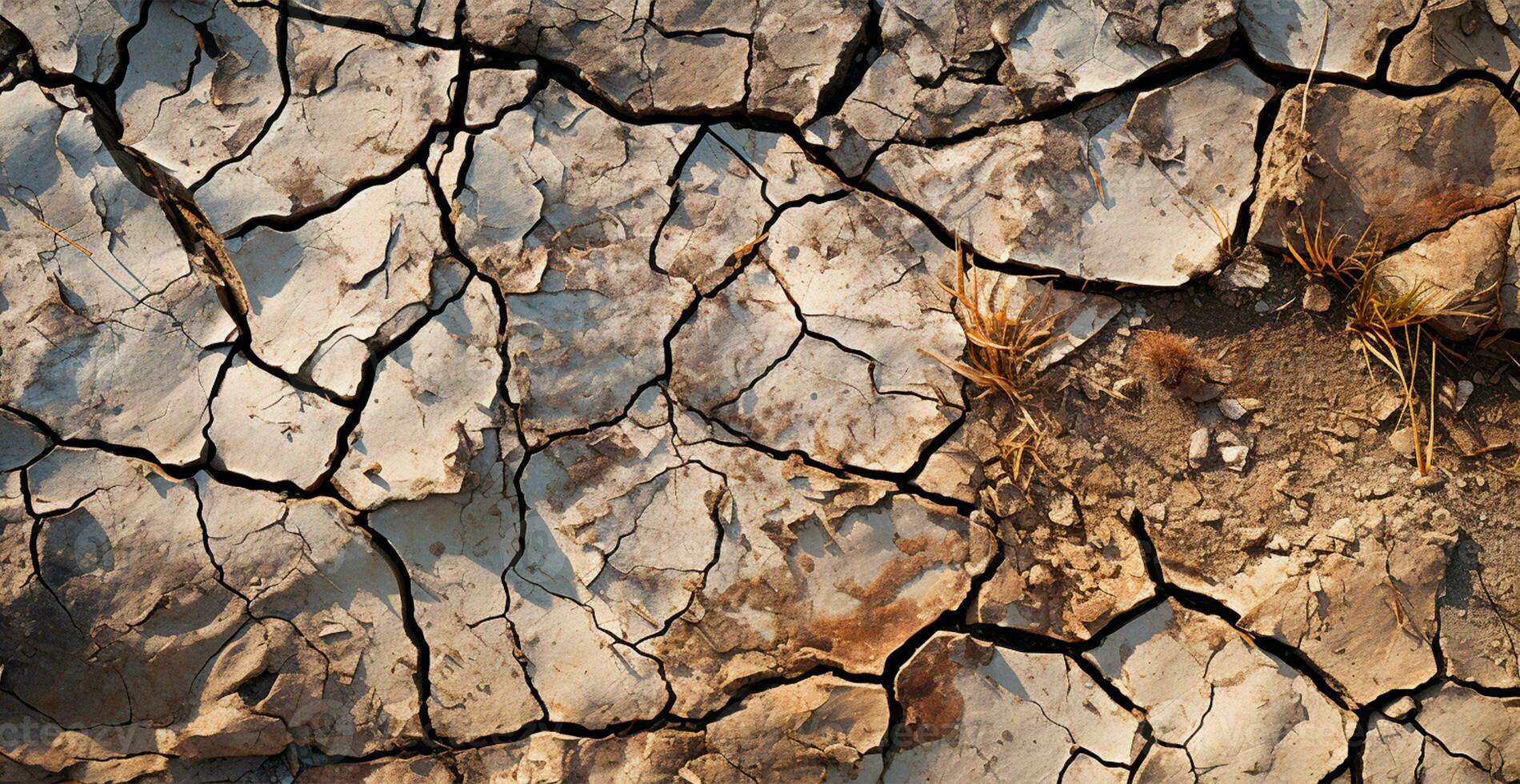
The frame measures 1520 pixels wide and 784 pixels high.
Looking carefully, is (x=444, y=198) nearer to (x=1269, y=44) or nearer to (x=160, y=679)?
(x=160, y=679)

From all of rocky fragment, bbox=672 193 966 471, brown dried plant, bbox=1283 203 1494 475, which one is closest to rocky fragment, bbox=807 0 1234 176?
rocky fragment, bbox=672 193 966 471

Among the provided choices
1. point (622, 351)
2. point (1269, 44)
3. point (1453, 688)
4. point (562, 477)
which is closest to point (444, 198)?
point (622, 351)

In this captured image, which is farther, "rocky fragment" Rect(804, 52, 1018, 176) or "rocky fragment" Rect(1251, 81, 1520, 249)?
"rocky fragment" Rect(804, 52, 1018, 176)

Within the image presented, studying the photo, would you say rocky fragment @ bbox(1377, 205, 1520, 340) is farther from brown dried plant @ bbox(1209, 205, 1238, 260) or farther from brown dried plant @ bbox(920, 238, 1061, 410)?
brown dried plant @ bbox(920, 238, 1061, 410)

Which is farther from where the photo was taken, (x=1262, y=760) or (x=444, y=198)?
(x=444, y=198)

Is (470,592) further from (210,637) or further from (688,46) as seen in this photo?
(688,46)

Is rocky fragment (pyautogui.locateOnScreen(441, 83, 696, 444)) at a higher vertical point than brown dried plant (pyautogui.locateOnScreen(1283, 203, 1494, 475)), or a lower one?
higher

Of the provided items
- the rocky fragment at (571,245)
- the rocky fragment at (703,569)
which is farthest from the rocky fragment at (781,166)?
the rocky fragment at (703,569)
